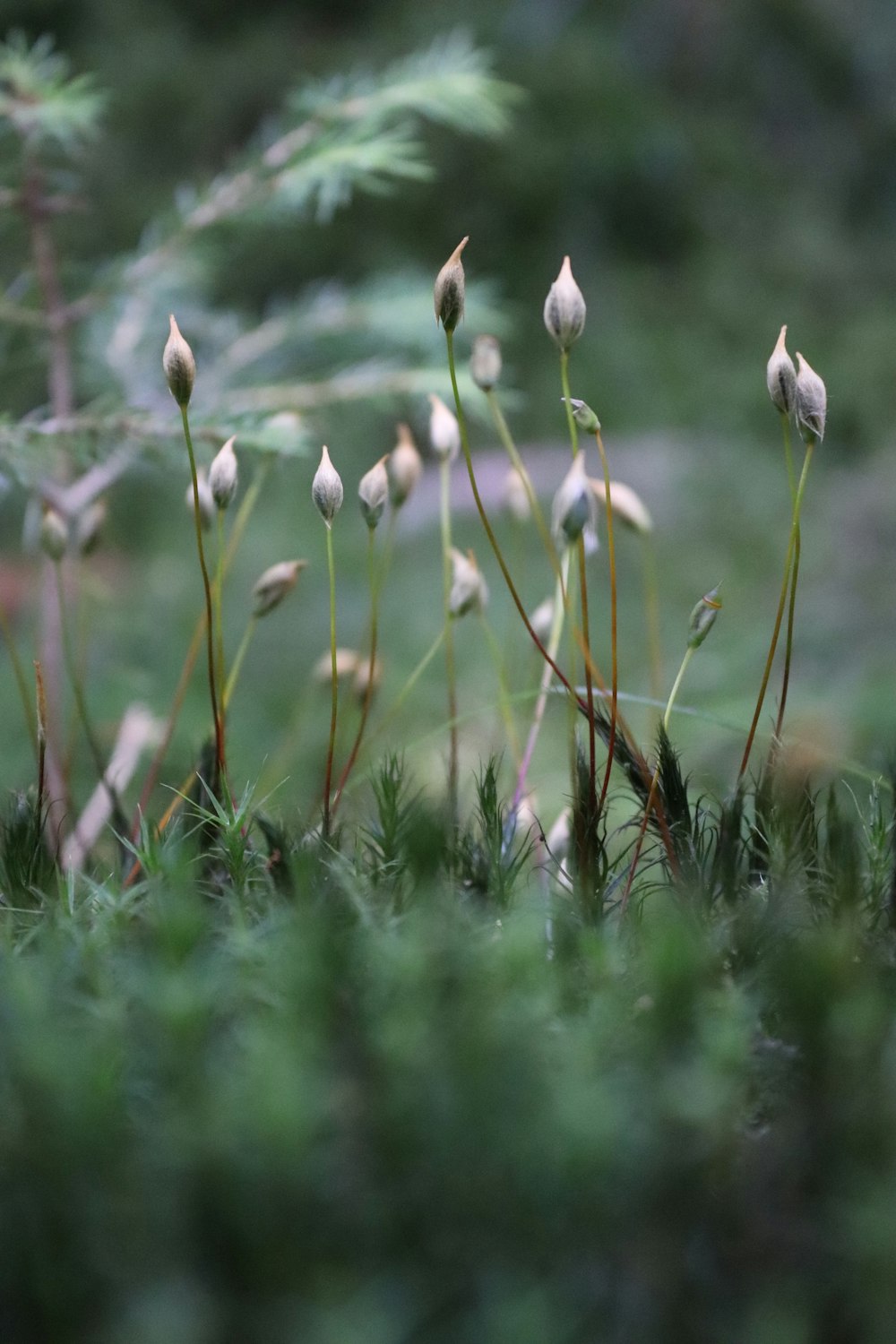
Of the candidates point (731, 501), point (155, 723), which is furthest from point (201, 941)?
point (731, 501)

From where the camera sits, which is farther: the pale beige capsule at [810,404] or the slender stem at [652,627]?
the slender stem at [652,627]

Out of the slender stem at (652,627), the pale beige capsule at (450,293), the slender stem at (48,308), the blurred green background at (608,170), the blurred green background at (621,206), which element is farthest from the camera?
the blurred green background at (608,170)

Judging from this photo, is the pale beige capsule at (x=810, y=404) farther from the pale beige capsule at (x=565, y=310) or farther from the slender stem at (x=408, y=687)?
the slender stem at (x=408, y=687)

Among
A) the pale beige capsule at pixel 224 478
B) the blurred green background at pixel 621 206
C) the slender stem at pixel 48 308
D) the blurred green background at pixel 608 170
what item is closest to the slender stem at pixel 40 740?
the pale beige capsule at pixel 224 478

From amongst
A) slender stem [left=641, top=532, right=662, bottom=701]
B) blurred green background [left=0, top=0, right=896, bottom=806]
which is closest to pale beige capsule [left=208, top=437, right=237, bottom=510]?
slender stem [left=641, top=532, right=662, bottom=701]

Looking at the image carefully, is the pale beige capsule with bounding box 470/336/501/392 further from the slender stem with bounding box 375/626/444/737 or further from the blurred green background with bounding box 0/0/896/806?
the blurred green background with bounding box 0/0/896/806

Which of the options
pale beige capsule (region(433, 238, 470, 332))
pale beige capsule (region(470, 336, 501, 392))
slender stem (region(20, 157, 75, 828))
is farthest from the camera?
slender stem (region(20, 157, 75, 828))

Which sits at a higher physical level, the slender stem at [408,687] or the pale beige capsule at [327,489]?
the pale beige capsule at [327,489]

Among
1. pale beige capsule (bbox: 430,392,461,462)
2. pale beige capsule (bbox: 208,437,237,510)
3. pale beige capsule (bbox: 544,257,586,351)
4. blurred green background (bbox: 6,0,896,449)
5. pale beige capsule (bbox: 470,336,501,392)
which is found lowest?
pale beige capsule (bbox: 208,437,237,510)

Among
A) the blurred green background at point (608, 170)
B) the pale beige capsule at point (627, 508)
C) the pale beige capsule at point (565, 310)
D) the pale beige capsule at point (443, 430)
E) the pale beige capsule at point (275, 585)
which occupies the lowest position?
the pale beige capsule at point (275, 585)
